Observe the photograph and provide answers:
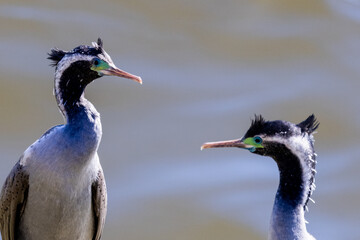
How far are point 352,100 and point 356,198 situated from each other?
1.79m

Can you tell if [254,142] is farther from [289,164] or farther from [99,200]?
[99,200]

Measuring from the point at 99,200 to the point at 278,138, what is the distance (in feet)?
6.31

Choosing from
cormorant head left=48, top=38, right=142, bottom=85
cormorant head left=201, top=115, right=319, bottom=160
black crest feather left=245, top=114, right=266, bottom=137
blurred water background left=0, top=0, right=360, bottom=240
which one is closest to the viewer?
cormorant head left=201, top=115, right=319, bottom=160

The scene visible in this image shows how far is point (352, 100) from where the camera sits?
12586 mm

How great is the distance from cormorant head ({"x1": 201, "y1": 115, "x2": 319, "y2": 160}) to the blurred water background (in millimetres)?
2678

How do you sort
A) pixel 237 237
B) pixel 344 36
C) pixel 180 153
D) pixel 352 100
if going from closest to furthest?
pixel 237 237, pixel 180 153, pixel 352 100, pixel 344 36

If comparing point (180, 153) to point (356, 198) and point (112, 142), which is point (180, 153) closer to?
point (112, 142)

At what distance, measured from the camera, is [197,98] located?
12422 millimetres

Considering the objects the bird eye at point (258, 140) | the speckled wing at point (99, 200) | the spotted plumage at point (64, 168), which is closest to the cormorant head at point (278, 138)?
the bird eye at point (258, 140)

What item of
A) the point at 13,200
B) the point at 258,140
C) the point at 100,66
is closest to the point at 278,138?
the point at 258,140

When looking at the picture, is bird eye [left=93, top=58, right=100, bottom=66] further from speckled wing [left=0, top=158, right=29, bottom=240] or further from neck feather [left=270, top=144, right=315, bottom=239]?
neck feather [left=270, top=144, right=315, bottom=239]

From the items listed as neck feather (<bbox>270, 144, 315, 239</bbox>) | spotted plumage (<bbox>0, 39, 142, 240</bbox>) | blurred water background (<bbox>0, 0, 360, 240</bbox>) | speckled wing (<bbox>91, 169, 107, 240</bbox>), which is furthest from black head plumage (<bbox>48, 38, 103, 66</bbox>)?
blurred water background (<bbox>0, 0, 360, 240</bbox>)

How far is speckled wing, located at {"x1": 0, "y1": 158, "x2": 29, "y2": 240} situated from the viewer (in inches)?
335

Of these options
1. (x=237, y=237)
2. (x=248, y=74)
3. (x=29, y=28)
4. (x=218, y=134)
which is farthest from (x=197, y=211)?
(x=29, y=28)
